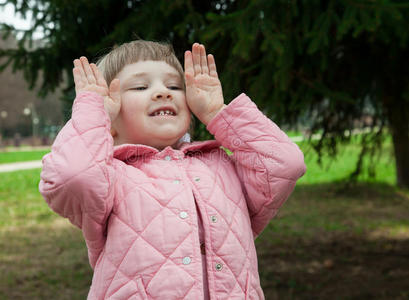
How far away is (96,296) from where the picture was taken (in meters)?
1.44

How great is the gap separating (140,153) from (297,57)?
257 centimetres

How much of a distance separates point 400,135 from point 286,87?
3982mm

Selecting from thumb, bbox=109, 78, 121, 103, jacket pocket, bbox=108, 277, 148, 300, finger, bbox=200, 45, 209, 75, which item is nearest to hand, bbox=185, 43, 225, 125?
finger, bbox=200, 45, 209, 75

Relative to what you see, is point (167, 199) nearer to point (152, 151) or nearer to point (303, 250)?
point (152, 151)

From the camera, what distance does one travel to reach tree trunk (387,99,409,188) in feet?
16.6

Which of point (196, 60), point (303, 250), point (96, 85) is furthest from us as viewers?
point (303, 250)

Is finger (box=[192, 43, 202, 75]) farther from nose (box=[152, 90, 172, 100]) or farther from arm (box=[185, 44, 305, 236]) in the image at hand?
nose (box=[152, 90, 172, 100])

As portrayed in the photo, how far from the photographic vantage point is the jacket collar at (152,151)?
5.12 ft

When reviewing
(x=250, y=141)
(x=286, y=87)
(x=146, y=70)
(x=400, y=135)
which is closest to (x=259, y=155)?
(x=250, y=141)

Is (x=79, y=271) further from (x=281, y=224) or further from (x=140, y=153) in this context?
(x=140, y=153)

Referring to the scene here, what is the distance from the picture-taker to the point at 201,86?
1.67m

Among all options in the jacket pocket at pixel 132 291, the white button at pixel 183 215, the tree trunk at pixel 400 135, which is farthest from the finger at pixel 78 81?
the tree trunk at pixel 400 135

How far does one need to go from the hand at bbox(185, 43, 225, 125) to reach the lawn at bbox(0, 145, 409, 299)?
2740 mm

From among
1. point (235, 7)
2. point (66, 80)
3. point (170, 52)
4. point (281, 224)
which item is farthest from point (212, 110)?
point (281, 224)
